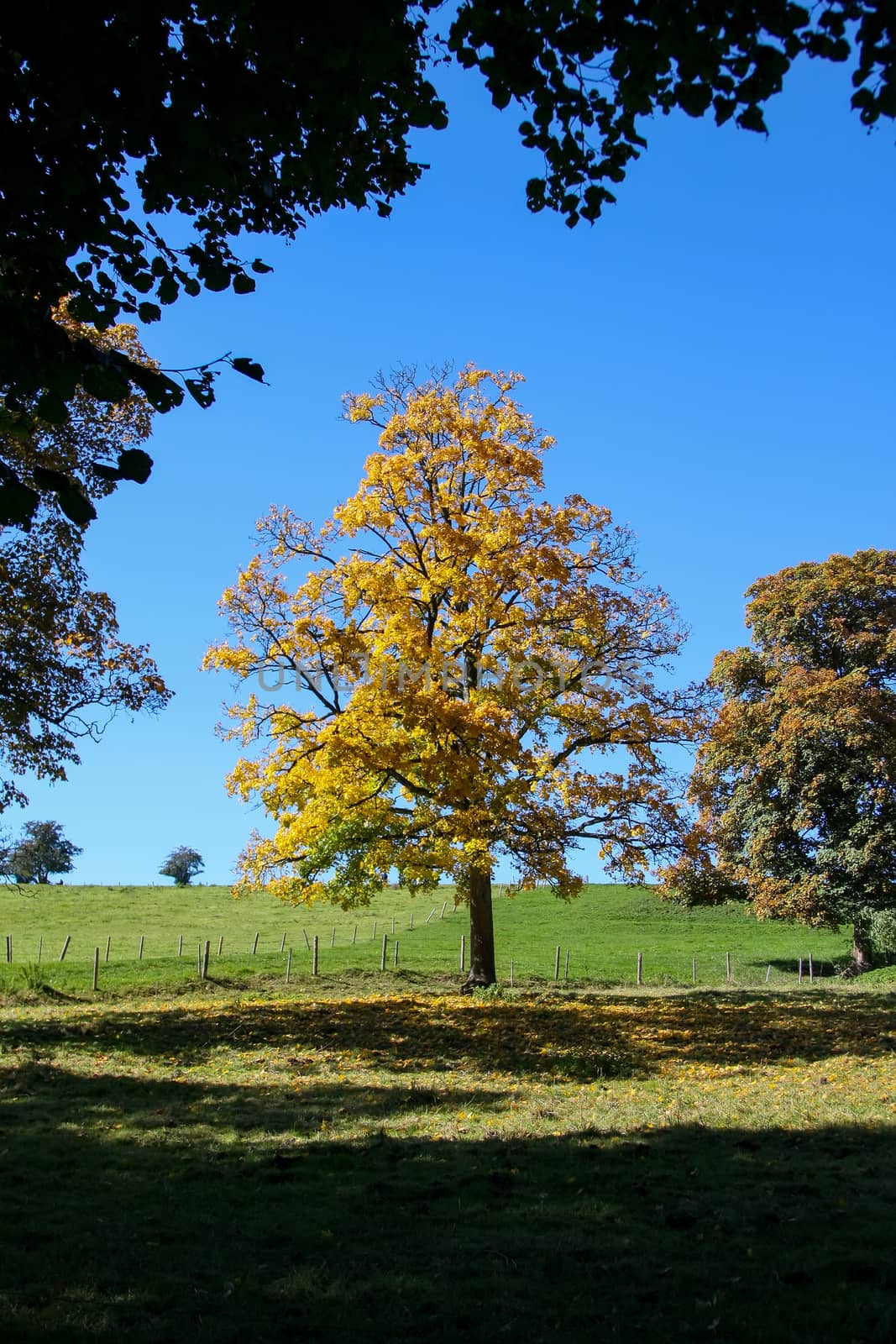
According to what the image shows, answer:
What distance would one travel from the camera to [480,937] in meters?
25.5

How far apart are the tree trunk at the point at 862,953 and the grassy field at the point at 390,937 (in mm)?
2620

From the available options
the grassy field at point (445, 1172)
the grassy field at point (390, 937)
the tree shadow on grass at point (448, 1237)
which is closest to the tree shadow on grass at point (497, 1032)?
the grassy field at point (445, 1172)

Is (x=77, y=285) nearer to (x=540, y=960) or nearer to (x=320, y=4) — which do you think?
(x=320, y=4)

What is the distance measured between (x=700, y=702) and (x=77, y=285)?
2008cm

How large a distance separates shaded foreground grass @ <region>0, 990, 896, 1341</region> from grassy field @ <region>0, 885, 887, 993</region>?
15.3 m

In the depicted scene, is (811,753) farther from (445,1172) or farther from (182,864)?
(182,864)

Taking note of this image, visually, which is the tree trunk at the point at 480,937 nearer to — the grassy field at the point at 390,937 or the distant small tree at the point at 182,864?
the grassy field at the point at 390,937

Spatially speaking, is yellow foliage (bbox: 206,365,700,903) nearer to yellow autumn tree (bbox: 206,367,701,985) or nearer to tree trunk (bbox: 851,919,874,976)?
yellow autumn tree (bbox: 206,367,701,985)

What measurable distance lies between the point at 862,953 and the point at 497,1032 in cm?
2506

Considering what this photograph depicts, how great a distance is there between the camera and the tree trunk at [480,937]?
81.5ft

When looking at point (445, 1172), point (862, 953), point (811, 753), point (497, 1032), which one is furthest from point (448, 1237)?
point (862, 953)

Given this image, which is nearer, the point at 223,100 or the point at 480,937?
the point at 223,100

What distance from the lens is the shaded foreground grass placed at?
5527 mm

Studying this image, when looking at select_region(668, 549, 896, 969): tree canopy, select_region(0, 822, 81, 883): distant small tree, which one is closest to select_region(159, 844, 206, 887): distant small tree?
select_region(0, 822, 81, 883): distant small tree
